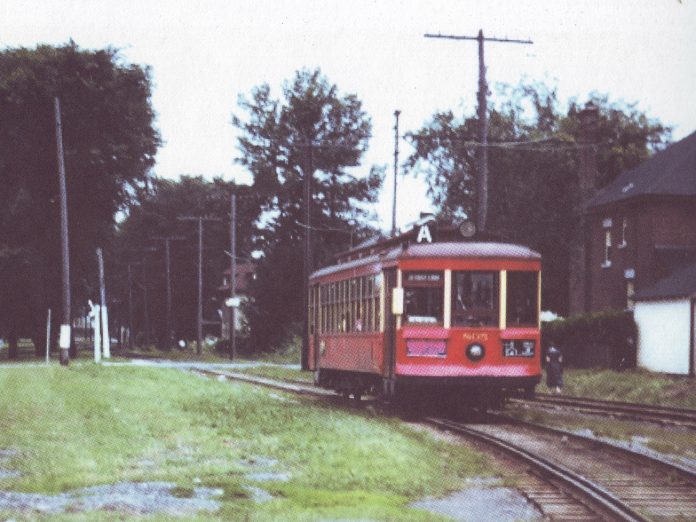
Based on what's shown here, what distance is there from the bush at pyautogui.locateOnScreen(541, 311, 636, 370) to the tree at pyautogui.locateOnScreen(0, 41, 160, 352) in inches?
703

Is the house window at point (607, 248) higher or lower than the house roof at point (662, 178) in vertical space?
lower

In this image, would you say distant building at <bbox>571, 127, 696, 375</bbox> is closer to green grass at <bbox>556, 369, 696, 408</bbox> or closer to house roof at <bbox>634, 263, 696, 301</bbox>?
house roof at <bbox>634, 263, 696, 301</bbox>

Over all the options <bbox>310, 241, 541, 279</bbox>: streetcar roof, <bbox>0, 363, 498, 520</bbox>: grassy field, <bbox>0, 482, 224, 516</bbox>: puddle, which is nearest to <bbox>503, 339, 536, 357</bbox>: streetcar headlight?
<bbox>310, 241, 541, 279</bbox>: streetcar roof

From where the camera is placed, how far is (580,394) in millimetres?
33812

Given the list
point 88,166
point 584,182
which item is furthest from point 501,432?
point 584,182

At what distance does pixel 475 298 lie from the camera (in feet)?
67.5

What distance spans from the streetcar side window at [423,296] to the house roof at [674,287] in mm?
20684

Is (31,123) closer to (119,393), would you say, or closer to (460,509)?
(119,393)

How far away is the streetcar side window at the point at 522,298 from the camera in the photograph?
20547 millimetres

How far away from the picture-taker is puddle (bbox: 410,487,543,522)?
10125 millimetres

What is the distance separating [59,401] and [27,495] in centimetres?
1179

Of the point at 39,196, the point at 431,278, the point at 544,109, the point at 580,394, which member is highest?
the point at 544,109

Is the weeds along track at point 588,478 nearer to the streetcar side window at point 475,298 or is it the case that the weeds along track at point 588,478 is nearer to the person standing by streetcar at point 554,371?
the streetcar side window at point 475,298

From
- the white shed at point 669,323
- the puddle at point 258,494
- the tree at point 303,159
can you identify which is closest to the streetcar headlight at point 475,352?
the puddle at point 258,494
